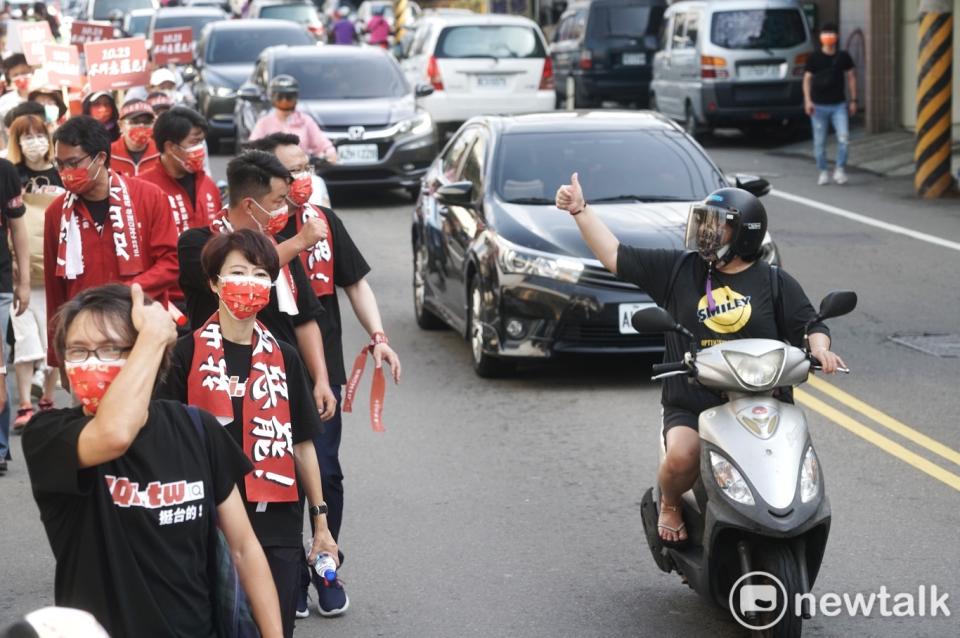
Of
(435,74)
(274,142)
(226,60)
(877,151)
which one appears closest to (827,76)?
(877,151)

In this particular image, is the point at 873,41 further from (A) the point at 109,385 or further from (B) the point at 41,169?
(A) the point at 109,385

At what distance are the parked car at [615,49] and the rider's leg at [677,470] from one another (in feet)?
85.6

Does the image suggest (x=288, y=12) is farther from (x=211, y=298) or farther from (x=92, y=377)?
(x=92, y=377)

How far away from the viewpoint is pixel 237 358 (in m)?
5.06

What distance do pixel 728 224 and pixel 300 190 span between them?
1596 mm

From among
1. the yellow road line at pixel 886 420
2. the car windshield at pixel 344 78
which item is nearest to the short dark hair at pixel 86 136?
the yellow road line at pixel 886 420

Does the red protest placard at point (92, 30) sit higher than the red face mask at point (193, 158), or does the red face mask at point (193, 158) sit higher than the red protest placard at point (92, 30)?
the red face mask at point (193, 158)

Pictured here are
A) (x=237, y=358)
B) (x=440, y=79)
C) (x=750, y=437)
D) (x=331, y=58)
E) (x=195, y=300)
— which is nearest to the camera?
(x=237, y=358)

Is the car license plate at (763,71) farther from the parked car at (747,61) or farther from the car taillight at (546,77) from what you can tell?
the car taillight at (546,77)

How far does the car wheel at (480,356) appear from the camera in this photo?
435 inches

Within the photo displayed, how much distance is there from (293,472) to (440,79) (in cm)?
2063

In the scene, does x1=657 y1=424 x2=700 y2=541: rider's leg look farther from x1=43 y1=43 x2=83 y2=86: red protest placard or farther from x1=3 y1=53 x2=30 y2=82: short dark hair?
x1=43 y1=43 x2=83 y2=86: red protest placard

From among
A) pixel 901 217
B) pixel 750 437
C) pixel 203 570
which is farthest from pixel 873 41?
pixel 203 570

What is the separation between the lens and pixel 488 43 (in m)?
25.8
